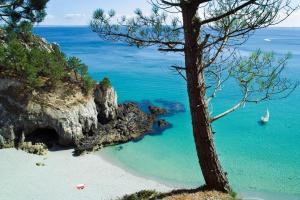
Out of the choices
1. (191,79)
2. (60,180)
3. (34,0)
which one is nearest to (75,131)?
(60,180)

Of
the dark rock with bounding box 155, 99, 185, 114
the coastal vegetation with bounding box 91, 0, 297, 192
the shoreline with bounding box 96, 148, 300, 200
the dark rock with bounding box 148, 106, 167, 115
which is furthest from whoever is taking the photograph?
the dark rock with bounding box 155, 99, 185, 114

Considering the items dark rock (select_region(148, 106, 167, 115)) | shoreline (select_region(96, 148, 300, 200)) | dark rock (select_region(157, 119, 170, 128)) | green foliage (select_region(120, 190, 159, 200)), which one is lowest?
shoreline (select_region(96, 148, 300, 200))

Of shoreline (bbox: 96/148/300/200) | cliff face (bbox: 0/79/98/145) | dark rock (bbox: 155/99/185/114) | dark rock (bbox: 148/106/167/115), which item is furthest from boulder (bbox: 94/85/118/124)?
shoreline (bbox: 96/148/300/200)

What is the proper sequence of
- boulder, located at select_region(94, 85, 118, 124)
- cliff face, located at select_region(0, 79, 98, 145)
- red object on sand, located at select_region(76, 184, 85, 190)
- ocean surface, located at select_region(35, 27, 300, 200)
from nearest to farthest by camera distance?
red object on sand, located at select_region(76, 184, 85, 190) → ocean surface, located at select_region(35, 27, 300, 200) → cliff face, located at select_region(0, 79, 98, 145) → boulder, located at select_region(94, 85, 118, 124)

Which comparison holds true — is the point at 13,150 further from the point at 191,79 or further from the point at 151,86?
the point at 151,86

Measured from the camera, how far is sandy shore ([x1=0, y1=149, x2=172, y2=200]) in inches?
661

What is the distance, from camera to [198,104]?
32.0 feet

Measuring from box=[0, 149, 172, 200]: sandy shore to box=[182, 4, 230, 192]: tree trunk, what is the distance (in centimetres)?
652

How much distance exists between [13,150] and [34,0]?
888cm

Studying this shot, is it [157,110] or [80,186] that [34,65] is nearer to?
[80,186]

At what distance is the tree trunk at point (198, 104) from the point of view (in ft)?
31.0

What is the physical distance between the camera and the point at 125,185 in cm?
1845

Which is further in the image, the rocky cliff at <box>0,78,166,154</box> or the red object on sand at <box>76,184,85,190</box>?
the rocky cliff at <box>0,78,166,154</box>

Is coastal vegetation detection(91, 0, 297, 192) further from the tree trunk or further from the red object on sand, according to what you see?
the red object on sand
